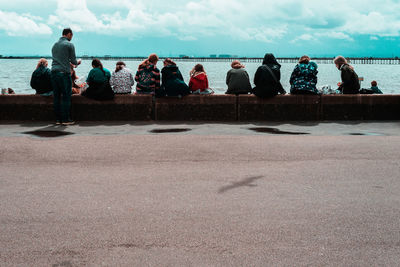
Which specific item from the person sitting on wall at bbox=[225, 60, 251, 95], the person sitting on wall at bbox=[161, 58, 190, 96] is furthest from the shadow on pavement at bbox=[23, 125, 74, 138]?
the person sitting on wall at bbox=[225, 60, 251, 95]

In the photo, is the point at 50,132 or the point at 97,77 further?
the point at 97,77

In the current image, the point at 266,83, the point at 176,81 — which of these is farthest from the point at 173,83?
the point at 266,83

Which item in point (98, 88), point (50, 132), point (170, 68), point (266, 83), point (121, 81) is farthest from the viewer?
point (121, 81)

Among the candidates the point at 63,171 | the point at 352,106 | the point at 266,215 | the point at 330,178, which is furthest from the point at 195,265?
the point at 352,106

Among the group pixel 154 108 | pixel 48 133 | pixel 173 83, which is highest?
pixel 173 83

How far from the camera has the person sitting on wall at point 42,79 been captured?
37.0ft

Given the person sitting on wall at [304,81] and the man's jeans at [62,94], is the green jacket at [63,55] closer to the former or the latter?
the man's jeans at [62,94]

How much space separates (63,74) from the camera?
10555 millimetres

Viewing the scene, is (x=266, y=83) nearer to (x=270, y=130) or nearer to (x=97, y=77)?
(x=270, y=130)

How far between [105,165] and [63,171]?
577 millimetres

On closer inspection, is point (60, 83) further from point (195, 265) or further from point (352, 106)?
point (195, 265)

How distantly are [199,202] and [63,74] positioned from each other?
268 inches

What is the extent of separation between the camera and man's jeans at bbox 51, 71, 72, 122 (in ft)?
34.6

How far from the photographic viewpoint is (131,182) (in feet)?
18.2
